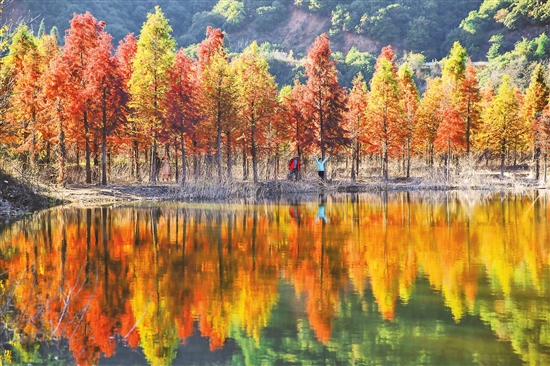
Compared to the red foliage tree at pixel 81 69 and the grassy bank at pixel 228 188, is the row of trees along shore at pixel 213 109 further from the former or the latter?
the grassy bank at pixel 228 188

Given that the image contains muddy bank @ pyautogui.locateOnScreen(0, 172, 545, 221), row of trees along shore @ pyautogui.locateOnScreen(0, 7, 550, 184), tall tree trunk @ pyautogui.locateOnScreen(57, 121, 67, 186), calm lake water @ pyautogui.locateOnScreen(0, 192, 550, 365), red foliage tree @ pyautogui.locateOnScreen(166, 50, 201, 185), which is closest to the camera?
calm lake water @ pyautogui.locateOnScreen(0, 192, 550, 365)

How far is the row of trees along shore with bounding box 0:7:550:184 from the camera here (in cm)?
3706

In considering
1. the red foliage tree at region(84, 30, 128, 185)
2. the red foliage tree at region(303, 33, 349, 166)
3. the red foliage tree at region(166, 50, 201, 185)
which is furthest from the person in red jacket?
the red foliage tree at region(84, 30, 128, 185)

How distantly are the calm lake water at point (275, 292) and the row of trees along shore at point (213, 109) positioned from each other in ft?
41.5

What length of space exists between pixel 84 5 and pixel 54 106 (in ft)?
296

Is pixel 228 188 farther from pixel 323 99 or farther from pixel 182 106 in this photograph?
pixel 323 99

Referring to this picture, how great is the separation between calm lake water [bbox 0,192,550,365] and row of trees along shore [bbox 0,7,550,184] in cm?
1266

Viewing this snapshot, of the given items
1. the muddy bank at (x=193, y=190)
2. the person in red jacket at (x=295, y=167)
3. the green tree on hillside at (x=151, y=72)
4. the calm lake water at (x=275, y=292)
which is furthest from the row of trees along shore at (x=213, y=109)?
the calm lake water at (x=275, y=292)

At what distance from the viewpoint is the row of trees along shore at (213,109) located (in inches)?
1459

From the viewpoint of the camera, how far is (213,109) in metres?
40.7

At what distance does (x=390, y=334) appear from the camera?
34.8ft

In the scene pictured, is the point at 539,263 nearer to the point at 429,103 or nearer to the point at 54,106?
the point at 54,106

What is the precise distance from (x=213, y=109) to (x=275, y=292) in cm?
2832

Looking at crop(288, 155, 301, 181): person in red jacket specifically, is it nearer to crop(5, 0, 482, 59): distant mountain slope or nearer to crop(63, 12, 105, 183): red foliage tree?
crop(63, 12, 105, 183): red foliage tree
